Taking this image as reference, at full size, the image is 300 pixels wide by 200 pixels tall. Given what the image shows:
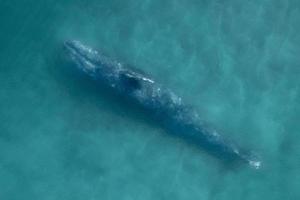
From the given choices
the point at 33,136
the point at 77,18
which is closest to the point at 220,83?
the point at 77,18

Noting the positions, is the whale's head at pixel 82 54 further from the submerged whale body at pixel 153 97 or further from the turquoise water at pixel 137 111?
the turquoise water at pixel 137 111

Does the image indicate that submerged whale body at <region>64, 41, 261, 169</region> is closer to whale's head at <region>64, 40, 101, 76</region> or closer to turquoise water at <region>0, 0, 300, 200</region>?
whale's head at <region>64, 40, 101, 76</region>

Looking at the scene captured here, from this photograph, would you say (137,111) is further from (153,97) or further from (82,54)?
(82,54)

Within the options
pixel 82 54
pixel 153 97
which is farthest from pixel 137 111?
pixel 82 54

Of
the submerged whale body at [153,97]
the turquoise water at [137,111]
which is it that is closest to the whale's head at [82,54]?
the submerged whale body at [153,97]

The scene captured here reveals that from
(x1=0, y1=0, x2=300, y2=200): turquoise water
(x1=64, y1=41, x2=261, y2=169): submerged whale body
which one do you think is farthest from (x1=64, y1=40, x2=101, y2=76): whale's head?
(x1=0, y1=0, x2=300, y2=200): turquoise water

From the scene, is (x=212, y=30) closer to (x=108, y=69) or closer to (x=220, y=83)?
(x=220, y=83)
